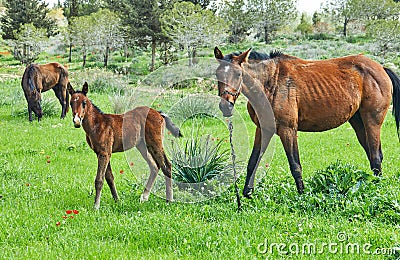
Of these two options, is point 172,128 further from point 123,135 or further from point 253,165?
point 253,165

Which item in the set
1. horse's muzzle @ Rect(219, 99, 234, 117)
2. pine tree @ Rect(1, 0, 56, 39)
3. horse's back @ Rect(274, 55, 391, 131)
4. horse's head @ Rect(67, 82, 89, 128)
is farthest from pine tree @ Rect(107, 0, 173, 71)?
horse's muzzle @ Rect(219, 99, 234, 117)

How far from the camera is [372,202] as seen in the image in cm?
558

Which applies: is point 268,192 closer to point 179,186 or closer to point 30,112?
point 179,186

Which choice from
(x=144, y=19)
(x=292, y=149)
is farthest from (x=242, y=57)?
(x=144, y=19)

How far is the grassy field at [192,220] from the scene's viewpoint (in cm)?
457

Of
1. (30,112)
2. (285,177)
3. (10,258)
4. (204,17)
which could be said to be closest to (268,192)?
(285,177)

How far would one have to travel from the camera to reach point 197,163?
6707mm

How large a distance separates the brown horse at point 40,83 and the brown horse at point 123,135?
8.04 metres

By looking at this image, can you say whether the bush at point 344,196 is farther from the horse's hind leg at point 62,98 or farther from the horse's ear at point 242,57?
the horse's hind leg at point 62,98

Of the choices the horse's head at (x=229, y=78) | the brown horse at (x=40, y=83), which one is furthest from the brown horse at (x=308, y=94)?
the brown horse at (x=40, y=83)

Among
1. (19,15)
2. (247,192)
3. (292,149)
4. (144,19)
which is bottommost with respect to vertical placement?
(247,192)

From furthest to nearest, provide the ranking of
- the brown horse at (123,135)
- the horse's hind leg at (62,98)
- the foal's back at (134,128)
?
1. the horse's hind leg at (62,98)
2. the foal's back at (134,128)
3. the brown horse at (123,135)

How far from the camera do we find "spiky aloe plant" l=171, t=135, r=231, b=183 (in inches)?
264

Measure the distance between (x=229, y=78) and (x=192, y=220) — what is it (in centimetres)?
189
